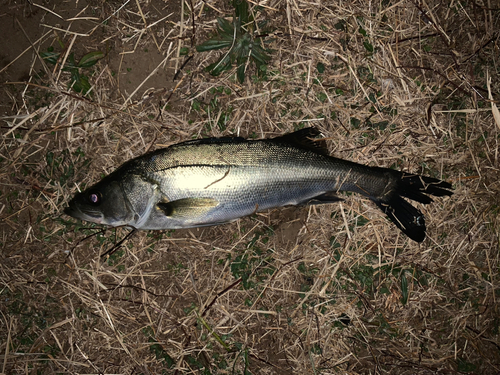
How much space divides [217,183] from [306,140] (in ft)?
3.72

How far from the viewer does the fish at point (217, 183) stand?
3328mm

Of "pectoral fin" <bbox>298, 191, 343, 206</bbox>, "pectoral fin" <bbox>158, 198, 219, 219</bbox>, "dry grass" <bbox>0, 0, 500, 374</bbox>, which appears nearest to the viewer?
"pectoral fin" <bbox>158, 198, 219, 219</bbox>

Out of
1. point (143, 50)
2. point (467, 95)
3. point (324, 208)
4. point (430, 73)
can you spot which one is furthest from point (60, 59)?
point (467, 95)

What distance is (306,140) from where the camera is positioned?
362 cm

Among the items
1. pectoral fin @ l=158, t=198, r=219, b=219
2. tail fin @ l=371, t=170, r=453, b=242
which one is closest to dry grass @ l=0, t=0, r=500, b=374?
tail fin @ l=371, t=170, r=453, b=242

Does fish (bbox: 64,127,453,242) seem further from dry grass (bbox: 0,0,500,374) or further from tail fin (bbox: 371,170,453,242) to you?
dry grass (bbox: 0,0,500,374)

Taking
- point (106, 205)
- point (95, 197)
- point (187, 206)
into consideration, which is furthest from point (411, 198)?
point (95, 197)

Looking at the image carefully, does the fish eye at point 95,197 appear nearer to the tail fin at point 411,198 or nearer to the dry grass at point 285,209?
the dry grass at point 285,209

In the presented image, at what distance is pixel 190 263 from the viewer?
400 centimetres

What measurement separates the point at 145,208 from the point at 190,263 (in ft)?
3.32

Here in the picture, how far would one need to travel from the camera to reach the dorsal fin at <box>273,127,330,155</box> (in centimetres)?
357

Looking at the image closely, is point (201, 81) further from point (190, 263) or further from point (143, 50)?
point (190, 263)

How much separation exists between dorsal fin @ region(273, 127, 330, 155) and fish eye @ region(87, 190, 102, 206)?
2014mm

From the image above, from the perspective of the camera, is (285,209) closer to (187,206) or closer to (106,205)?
(187,206)
